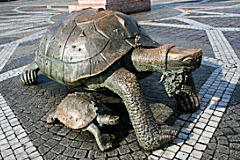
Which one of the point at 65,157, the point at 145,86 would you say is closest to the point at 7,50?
the point at 145,86

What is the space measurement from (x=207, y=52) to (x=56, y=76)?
196 inches

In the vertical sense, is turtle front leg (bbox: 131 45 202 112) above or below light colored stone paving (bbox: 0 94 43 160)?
above

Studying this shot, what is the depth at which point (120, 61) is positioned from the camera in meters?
3.34

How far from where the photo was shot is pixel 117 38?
3.40 metres

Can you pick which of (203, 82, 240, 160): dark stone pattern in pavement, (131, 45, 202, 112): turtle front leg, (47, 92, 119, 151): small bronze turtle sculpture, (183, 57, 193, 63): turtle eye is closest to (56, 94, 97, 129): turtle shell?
(47, 92, 119, 151): small bronze turtle sculpture

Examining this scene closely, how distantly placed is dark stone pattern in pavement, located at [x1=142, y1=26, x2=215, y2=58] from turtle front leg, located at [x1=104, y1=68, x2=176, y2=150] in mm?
4259

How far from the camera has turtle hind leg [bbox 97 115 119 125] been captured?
10.1 ft

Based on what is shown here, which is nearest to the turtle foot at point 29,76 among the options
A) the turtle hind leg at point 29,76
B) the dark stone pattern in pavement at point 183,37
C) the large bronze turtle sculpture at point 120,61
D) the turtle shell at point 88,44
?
the turtle hind leg at point 29,76

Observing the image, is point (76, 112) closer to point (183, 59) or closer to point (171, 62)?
point (171, 62)

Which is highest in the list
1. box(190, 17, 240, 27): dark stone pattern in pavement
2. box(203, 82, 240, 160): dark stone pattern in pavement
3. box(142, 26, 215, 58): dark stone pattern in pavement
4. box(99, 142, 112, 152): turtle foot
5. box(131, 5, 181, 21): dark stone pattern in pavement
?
box(131, 5, 181, 21): dark stone pattern in pavement

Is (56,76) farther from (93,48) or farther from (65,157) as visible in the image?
(65,157)

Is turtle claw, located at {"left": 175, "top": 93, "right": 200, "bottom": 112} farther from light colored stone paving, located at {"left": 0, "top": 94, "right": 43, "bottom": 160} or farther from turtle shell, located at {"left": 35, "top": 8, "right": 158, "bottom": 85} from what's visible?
light colored stone paving, located at {"left": 0, "top": 94, "right": 43, "bottom": 160}

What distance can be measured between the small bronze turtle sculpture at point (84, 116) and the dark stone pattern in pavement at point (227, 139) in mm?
1437

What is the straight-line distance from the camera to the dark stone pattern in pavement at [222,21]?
9.87 meters
